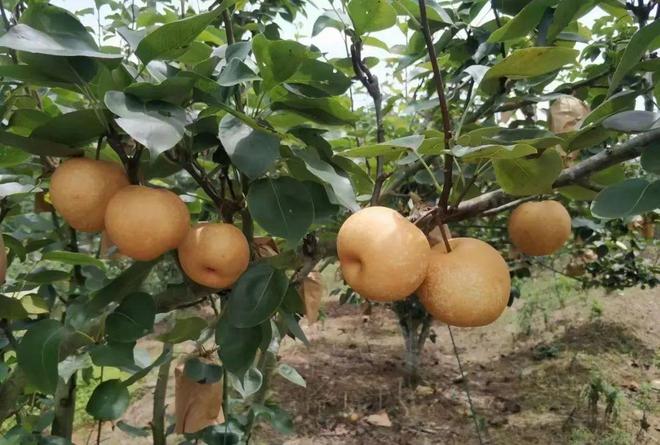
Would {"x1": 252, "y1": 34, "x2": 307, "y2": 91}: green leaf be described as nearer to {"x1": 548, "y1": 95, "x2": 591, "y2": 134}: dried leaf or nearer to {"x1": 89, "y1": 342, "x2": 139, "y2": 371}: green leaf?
{"x1": 89, "y1": 342, "x2": 139, "y2": 371}: green leaf

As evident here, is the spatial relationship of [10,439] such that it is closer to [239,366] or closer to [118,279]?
[118,279]

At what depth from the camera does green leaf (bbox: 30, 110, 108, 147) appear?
0.76 m

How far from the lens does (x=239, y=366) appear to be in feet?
3.07

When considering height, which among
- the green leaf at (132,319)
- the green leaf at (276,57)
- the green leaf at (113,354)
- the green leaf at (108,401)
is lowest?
the green leaf at (108,401)

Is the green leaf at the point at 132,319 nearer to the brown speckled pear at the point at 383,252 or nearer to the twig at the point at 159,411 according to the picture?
the brown speckled pear at the point at 383,252

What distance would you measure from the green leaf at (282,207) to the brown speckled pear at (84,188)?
0.71 ft

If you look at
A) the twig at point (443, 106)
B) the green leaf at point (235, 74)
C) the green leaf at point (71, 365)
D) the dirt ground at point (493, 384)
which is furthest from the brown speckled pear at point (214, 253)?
the dirt ground at point (493, 384)

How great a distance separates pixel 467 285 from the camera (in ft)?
2.44

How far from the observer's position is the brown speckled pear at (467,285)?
746mm

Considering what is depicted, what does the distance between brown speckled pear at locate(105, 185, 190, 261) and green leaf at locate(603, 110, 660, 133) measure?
64cm

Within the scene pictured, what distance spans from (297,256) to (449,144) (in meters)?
0.38

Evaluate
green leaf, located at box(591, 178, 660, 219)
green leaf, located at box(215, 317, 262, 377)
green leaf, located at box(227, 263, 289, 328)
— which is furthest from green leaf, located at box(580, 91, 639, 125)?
green leaf, located at box(215, 317, 262, 377)

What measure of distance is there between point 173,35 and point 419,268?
19.1 inches

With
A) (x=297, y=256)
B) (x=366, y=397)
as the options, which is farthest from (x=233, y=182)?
(x=366, y=397)
